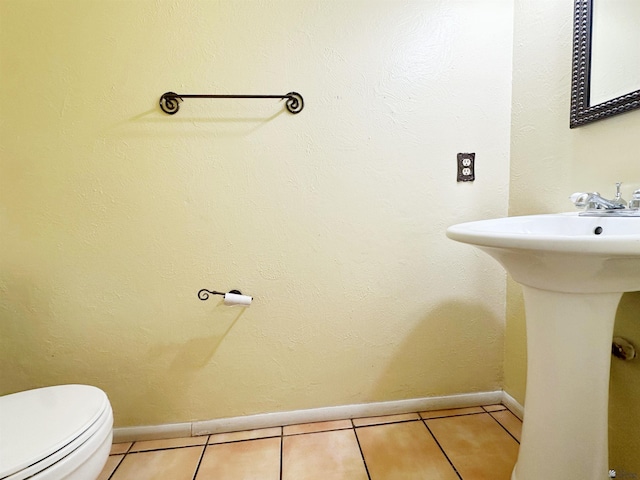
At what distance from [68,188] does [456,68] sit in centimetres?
150

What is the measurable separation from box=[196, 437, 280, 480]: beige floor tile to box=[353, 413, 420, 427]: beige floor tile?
1.08 feet

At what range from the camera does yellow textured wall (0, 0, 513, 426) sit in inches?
41.2

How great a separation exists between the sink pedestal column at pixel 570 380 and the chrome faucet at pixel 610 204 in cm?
24

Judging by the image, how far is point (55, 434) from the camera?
2.24 ft

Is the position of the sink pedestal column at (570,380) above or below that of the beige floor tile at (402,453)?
above

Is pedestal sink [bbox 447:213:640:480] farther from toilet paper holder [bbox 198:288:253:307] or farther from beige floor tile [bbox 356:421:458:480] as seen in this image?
toilet paper holder [bbox 198:288:253:307]

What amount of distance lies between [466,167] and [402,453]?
110 centimetres

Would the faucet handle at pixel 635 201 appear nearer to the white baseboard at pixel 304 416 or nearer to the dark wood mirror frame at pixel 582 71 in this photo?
the dark wood mirror frame at pixel 582 71

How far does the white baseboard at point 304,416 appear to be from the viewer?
1154mm

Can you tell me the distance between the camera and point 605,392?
71 cm

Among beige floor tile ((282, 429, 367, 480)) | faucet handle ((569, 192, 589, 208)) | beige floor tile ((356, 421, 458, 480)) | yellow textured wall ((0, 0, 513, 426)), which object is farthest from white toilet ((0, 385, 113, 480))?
faucet handle ((569, 192, 589, 208))

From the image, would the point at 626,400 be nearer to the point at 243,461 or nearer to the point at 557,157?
the point at 557,157

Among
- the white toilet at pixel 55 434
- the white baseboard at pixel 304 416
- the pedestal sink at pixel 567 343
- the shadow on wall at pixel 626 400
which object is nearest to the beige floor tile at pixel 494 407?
the white baseboard at pixel 304 416

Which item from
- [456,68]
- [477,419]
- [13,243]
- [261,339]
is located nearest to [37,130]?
[13,243]
